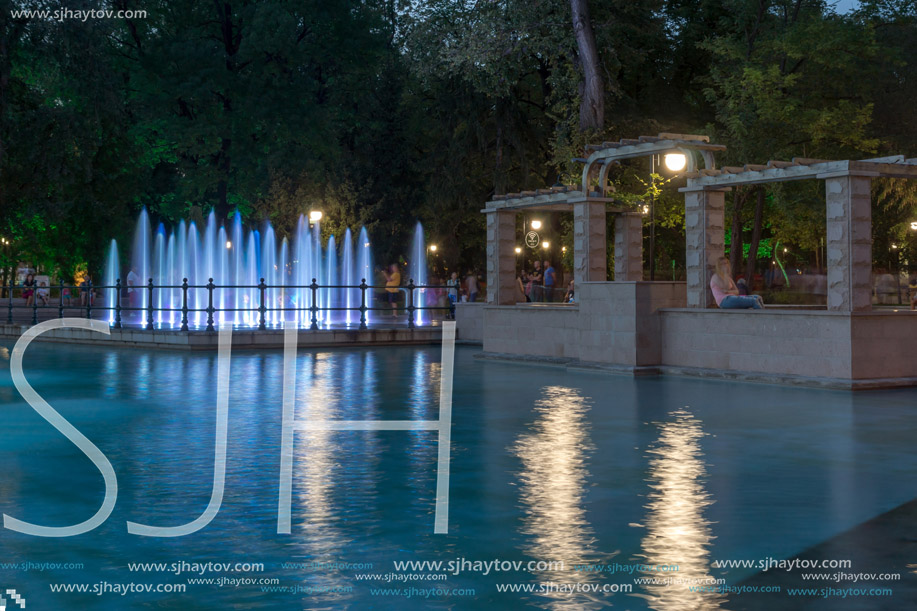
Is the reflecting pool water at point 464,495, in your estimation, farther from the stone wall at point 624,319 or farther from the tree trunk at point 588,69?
the tree trunk at point 588,69

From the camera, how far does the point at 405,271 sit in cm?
6009

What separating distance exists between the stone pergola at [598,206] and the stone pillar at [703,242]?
778 mm

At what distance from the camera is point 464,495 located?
8.16m

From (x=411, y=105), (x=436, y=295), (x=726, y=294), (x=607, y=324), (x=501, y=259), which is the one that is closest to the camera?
(x=726, y=294)

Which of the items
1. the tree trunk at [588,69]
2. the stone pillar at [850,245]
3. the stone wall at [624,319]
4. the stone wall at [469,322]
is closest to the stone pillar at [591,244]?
the stone wall at [624,319]

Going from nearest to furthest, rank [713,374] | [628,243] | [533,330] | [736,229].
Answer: [713,374]
[533,330]
[628,243]
[736,229]

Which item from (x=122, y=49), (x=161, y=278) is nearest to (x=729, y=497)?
(x=161, y=278)

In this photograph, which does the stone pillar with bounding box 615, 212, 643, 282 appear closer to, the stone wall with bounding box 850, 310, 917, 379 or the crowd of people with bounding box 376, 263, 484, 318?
the stone wall with bounding box 850, 310, 917, 379

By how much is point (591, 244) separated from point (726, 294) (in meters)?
3.72

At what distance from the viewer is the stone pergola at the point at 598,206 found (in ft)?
66.4

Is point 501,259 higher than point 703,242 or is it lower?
lower

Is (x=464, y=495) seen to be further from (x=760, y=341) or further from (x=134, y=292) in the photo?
(x=134, y=292)

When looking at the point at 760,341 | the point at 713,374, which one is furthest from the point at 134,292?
the point at 760,341

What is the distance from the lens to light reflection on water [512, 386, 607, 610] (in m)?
5.91
